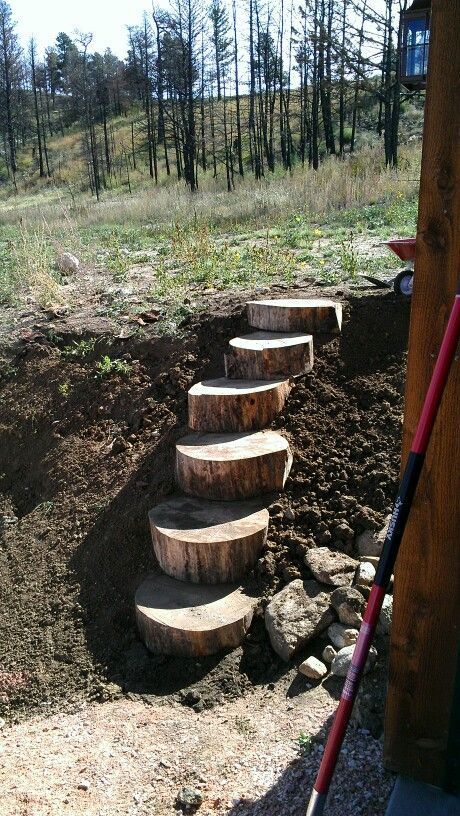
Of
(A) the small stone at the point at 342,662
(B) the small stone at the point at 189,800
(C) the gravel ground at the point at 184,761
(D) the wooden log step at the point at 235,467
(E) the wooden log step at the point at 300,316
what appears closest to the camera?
(C) the gravel ground at the point at 184,761

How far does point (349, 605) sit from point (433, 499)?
1242mm

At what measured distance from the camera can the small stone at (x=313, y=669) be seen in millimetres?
2803

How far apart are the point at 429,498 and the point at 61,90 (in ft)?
182

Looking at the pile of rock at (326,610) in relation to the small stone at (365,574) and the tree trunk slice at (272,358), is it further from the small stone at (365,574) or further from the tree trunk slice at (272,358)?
the tree trunk slice at (272,358)

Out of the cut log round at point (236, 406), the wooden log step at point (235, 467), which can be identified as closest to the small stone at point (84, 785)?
the wooden log step at point (235, 467)

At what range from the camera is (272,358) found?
165 inches

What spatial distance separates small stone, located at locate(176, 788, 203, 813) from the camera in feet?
7.91

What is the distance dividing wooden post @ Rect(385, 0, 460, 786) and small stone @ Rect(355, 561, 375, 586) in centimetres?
98

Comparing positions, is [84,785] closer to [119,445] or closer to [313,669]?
[313,669]

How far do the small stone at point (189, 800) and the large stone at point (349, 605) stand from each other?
927mm

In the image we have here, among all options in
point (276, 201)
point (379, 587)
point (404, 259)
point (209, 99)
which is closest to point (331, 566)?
point (379, 587)

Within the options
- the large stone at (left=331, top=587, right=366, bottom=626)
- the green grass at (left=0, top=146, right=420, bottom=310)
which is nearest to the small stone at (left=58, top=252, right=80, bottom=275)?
the green grass at (left=0, top=146, right=420, bottom=310)

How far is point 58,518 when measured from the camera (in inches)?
171

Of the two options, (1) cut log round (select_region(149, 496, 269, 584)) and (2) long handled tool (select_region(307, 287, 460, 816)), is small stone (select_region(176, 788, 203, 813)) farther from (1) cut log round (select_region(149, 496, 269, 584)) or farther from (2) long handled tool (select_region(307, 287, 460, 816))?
(1) cut log round (select_region(149, 496, 269, 584))
